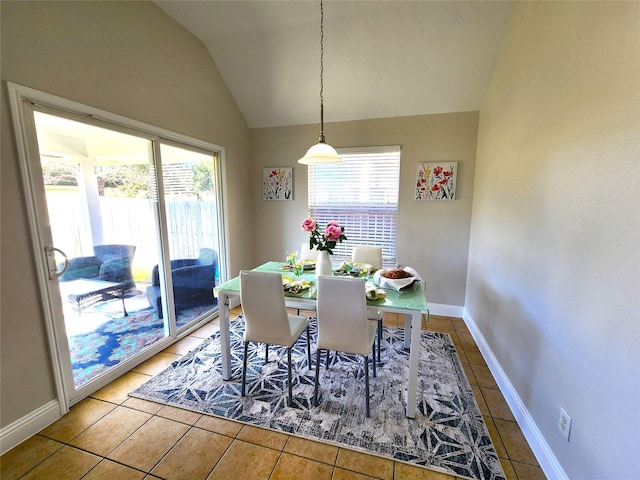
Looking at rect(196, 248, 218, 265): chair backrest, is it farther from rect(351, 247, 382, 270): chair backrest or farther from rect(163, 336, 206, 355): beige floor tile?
rect(351, 247, 382, 270): chair backrest

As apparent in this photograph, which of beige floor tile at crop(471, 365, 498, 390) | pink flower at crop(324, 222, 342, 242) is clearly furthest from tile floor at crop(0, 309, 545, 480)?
pink flower at crop(324, 222, 342, 242)

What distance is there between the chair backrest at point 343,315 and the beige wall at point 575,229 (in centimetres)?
105

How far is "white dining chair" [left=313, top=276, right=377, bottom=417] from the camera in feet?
5.48

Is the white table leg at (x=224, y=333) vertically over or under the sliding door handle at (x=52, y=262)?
under

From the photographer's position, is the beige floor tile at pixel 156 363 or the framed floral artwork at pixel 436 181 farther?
the framed floral artwork at pixel 436 181

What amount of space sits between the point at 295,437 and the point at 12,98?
260 cm

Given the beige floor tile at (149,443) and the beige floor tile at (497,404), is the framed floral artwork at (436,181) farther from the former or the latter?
the beige floor tile at (149,443)

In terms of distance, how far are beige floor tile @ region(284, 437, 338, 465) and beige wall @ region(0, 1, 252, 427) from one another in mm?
1660

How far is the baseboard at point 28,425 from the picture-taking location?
1540mm

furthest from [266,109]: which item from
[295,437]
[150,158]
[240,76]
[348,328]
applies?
[295,437]

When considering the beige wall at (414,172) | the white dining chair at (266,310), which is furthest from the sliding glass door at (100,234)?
the beige wall at (414,172)

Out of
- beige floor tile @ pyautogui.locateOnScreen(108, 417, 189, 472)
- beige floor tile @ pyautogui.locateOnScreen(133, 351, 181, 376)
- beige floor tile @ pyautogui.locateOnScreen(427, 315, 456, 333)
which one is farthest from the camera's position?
beige floor tile @ pyautogui.locateOnScreen(427, 315, 456, 333)

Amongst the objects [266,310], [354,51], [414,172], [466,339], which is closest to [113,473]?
[266,310]

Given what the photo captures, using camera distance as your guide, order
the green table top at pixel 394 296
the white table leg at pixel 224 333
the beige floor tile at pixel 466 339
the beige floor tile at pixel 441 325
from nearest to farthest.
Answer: the green table top at pixel 394 296 → the white table leg at pixel 224 333 → the beige floor tile at pixel 466 339 → the beige floor tile at pixel 441 325
